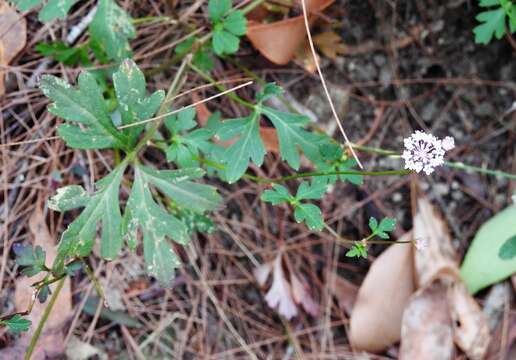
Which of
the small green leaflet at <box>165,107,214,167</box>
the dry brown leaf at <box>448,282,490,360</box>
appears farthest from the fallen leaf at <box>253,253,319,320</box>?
the small green leaflet at <box>165,107,214,167</box>

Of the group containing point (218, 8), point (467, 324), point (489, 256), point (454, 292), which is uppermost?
point (218, 8)

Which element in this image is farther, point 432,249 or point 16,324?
point 432,249

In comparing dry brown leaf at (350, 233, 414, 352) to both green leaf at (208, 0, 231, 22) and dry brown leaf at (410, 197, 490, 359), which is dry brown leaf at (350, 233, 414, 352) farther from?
green leaf at (208, 0, 231, 22)

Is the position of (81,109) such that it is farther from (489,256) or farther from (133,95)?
(489,256)

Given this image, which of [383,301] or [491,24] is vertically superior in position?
[491,24]

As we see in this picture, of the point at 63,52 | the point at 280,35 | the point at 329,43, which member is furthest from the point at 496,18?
the point at 63,52

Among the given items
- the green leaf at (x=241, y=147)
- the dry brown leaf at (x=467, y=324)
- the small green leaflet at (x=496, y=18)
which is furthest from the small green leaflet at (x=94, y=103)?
the dry brown leaf at (x=467, y=324)

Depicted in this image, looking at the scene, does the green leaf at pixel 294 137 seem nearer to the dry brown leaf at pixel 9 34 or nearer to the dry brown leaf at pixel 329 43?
the dry brown leaf at pixel 329 43
